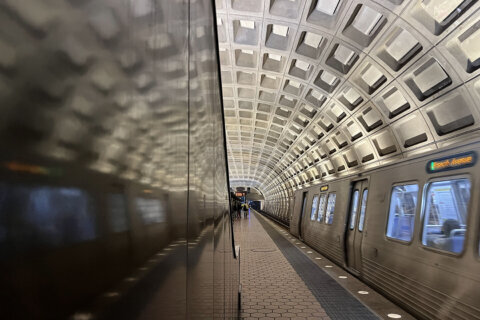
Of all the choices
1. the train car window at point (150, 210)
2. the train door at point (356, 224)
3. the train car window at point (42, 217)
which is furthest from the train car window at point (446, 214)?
the train car window at point (42, 217)

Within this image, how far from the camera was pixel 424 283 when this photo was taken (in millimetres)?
5109

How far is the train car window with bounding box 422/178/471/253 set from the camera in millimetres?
4551

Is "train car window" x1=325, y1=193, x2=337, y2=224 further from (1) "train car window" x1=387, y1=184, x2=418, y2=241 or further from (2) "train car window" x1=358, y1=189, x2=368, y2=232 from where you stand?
(1) "train car window" x1=387, y1=184, x2=418, y2=241

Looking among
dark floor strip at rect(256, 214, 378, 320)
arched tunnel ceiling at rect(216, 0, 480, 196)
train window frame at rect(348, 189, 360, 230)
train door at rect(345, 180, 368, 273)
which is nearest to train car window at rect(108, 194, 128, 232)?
dark floor strip at rect(256, 214, 378, 320)

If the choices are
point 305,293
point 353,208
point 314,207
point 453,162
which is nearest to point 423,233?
point 453,162

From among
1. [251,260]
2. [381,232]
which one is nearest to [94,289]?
[381,232]

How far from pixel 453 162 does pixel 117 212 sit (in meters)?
5.50

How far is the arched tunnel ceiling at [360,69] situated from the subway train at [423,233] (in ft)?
9.57

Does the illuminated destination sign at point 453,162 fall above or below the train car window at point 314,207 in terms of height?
above

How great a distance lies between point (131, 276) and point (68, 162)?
0.86ft

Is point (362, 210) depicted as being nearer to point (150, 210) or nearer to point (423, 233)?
point (423, 233)

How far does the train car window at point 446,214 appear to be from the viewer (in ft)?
14.9

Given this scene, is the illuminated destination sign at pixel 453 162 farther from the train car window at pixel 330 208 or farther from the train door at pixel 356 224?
the train car window at pixel 330 208

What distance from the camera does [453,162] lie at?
4852 mm
